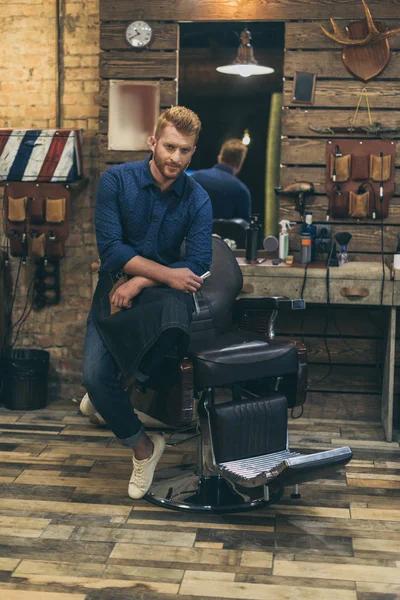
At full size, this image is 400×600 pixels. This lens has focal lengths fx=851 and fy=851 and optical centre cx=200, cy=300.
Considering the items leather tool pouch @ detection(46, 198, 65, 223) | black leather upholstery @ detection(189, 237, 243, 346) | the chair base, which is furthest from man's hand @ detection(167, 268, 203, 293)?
leather tool pouch @ detection(46, 198, 65, 223)

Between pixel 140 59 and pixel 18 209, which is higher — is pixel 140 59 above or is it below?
above

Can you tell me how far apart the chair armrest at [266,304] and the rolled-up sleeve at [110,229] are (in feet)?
2.13

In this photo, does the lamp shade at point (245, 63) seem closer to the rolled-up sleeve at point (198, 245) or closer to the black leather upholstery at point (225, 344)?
the black leather upholstery at point (225, 344)

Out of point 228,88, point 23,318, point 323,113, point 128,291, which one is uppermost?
point 228,88

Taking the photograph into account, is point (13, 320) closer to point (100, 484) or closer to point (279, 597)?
point (100, 484)

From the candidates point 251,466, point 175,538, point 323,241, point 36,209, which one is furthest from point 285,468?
point 36,209

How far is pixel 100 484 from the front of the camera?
3.64 m

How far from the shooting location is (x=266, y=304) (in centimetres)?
371

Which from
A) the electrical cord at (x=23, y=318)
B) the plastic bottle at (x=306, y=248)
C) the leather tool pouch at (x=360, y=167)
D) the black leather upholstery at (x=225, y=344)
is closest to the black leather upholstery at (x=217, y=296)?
the black leather upholstery at (x=225, y=344)

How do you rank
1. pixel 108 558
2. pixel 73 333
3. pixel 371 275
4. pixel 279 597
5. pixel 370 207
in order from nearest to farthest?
pixel 279 597 → pixel 108 558 → pixel 371 275 → pixel 370 207 → pixel 73 333

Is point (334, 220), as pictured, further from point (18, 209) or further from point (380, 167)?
point (18, 209)

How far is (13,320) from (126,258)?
2064 mm

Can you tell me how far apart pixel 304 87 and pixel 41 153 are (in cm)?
149

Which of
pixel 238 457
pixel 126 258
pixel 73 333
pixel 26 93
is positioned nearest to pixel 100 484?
pixel 238 457
